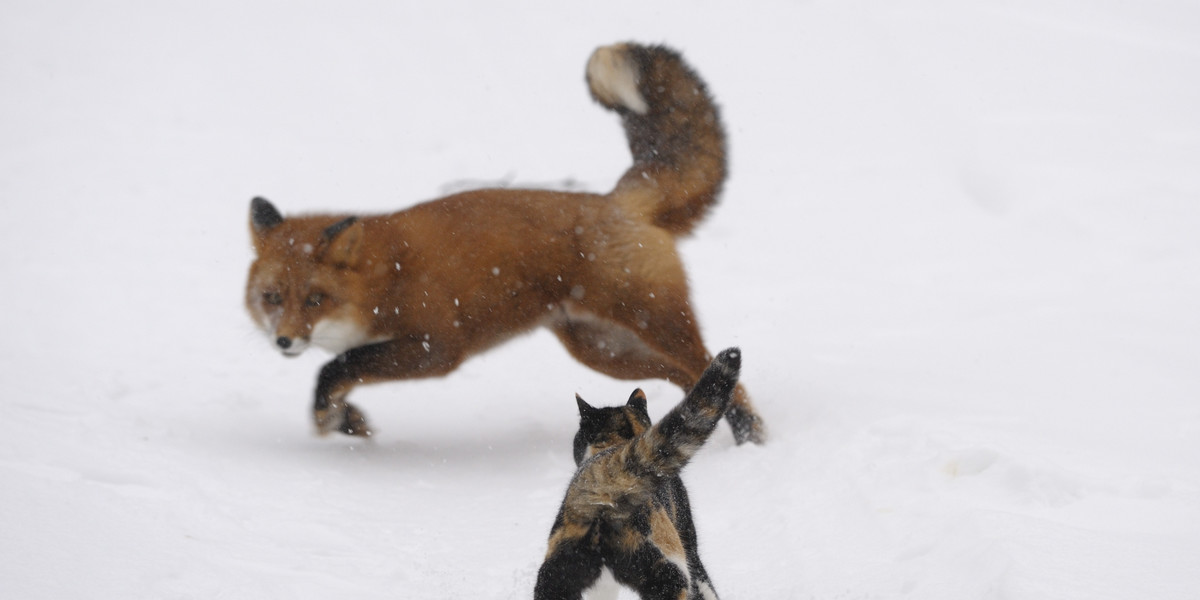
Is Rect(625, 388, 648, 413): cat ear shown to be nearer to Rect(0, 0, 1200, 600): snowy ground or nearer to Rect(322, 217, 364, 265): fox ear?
Rect(0, 0, 1200, 600): snowy ground

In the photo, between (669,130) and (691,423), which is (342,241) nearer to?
(669,130)

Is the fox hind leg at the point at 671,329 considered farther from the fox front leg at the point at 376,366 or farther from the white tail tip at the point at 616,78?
the white tail tip at the point at 616,78

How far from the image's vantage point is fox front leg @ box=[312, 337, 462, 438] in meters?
5.73

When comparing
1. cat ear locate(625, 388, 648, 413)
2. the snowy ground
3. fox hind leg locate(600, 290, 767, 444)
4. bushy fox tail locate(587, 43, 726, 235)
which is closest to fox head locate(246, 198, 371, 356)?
the snowy ground

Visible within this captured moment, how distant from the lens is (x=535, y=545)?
4.51 m

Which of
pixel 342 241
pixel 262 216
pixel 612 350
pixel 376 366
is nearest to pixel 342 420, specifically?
pixel 376 366

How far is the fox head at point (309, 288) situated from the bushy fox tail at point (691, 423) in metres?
3.03

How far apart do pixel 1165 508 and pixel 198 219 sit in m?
8.95

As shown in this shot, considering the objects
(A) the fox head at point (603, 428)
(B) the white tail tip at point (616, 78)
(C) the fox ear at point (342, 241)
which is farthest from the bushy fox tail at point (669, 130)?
(A) the fox head at point (603, 428)

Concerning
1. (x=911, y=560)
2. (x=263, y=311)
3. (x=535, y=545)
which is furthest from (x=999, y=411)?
(x=263, y=311)

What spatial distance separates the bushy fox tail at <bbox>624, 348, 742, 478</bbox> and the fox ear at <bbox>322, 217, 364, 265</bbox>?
10.0 feet

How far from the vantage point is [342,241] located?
5.61 m

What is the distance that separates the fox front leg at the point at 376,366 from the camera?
5.73 metres

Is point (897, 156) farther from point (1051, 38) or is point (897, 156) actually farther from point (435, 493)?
point (435, 493)
